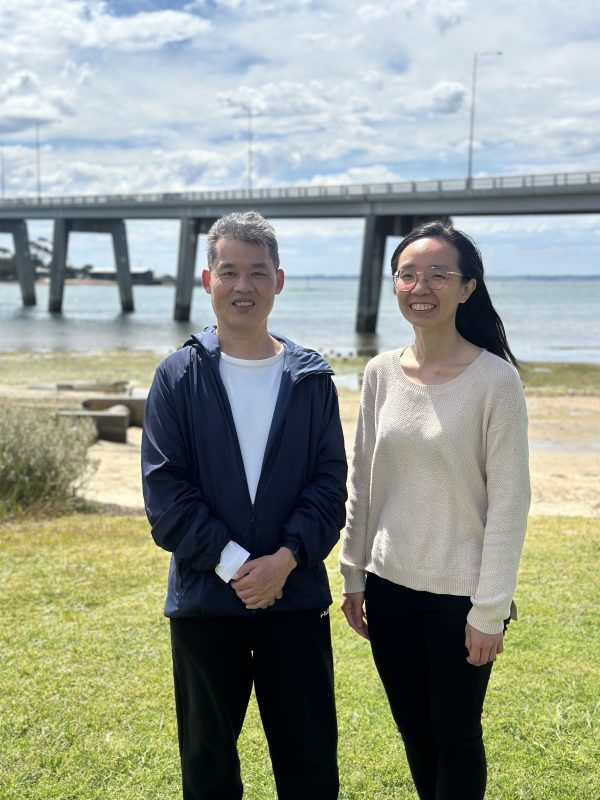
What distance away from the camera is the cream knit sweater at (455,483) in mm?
2664

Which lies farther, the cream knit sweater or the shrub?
the shrub

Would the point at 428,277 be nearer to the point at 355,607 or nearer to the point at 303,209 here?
the point at 355,607

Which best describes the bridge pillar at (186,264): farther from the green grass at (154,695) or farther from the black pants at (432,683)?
the black pants at (432,683)

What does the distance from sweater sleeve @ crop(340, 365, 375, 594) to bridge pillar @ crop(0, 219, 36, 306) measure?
84.9 metres

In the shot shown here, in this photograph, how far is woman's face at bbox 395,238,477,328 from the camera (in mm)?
2828

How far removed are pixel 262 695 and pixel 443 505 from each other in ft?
2.97

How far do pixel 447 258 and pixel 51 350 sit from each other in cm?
3829

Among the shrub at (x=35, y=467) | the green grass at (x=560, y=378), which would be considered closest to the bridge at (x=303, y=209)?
the green grass at (x=560, y=378)

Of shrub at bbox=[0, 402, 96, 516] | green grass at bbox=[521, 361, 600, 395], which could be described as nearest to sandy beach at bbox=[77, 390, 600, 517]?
shrub at bbox=[0, 402, 96, 516]

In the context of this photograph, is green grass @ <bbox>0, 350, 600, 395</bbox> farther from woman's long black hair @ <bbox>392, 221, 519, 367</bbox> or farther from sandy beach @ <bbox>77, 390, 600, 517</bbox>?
woman's long black hair @ <bbox>392, 221, 519, 367</bbox>

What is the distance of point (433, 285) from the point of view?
9.28 feet

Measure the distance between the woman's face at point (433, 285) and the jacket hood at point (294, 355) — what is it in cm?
35

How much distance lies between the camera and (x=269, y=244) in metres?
2.89

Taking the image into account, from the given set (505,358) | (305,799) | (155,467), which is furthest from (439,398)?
(305,799)
